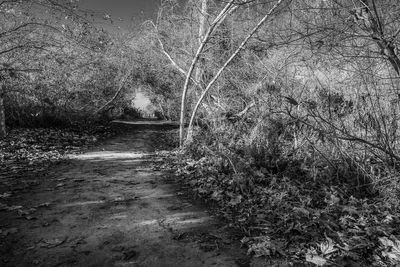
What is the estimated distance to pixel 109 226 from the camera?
13.4 feet

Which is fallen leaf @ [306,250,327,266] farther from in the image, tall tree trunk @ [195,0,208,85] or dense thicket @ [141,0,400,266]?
tall tree trunk @ [195,0,208,85]

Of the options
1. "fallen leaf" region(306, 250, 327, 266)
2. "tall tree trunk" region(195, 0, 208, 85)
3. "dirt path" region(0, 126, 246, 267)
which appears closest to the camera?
"fallen leaf" region(306, 250, 327, 266)

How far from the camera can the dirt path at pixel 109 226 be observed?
3.37m

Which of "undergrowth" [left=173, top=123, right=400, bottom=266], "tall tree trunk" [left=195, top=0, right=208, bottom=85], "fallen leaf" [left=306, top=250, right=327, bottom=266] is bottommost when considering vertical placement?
"fallen leaf" [left=306, top=250, right=327, bottom=266]

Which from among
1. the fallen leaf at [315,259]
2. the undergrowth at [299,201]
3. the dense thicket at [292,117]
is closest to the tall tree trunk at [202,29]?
the dense thicket at [292,117]

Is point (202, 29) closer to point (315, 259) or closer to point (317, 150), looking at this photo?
point (317, 150)

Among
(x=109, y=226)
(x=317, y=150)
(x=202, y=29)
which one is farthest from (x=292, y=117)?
(x=202, y=29)

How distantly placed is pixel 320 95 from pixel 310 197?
3539mm

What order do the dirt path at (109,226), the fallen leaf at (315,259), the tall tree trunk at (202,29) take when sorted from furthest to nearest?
the tall tree trunk at (202,29)
the dirt path at (109,226)
the fallen leaf at (315,259)

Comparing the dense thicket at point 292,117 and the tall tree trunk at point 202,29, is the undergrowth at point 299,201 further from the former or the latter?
the tall tree trunk at point 202,29

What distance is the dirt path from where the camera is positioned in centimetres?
337

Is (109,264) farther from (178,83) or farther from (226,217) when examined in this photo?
(178,83)

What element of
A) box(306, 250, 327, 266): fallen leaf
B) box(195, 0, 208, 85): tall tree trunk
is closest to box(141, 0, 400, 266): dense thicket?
box(306, 250, 327, 266): fallen leaf

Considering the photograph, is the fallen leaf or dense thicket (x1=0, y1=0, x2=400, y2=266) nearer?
the fallen leaf
